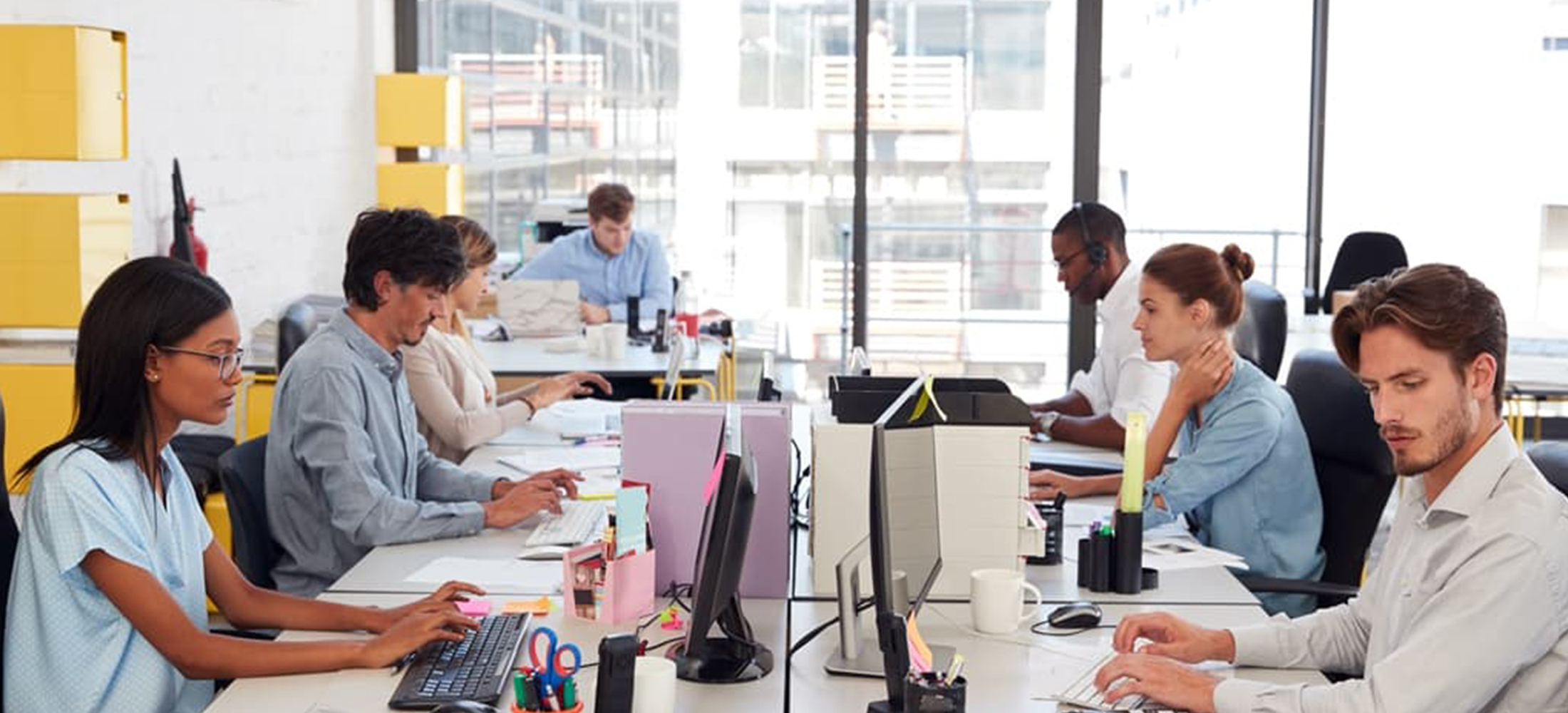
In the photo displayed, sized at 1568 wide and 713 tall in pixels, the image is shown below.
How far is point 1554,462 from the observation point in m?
2.59

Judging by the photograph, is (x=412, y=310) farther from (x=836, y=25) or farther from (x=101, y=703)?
(x=836, y=25)

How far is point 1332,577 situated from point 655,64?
16.3 feet

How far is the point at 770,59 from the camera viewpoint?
7.71 metres

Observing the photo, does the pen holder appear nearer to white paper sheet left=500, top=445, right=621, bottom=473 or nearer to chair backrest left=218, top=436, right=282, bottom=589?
chair backrest left=218, top=436, right=282, bottom=589

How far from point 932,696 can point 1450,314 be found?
0.79 m

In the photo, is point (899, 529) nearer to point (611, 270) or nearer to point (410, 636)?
point (410, 636)

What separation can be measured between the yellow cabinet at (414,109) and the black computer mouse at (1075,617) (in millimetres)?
5213

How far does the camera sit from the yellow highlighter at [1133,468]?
9.12 ft

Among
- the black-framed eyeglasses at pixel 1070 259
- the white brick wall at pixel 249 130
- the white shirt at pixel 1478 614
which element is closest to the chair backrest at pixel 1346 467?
the white shirt at pixel 1478 614

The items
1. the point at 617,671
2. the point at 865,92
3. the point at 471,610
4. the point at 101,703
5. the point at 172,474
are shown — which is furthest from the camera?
the point at 865,92

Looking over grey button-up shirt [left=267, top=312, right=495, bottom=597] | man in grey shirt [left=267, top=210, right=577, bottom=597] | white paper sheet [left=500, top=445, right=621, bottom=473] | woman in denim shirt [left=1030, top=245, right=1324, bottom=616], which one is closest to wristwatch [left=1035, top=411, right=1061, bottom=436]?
woman in denim shirt [left=1030, top=245, right=1324, bottom=616]

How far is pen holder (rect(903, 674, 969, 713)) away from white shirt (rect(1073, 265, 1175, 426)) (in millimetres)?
2275

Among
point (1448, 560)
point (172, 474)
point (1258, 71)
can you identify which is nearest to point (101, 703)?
point (172, 474)

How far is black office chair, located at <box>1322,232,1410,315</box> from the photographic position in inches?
272
